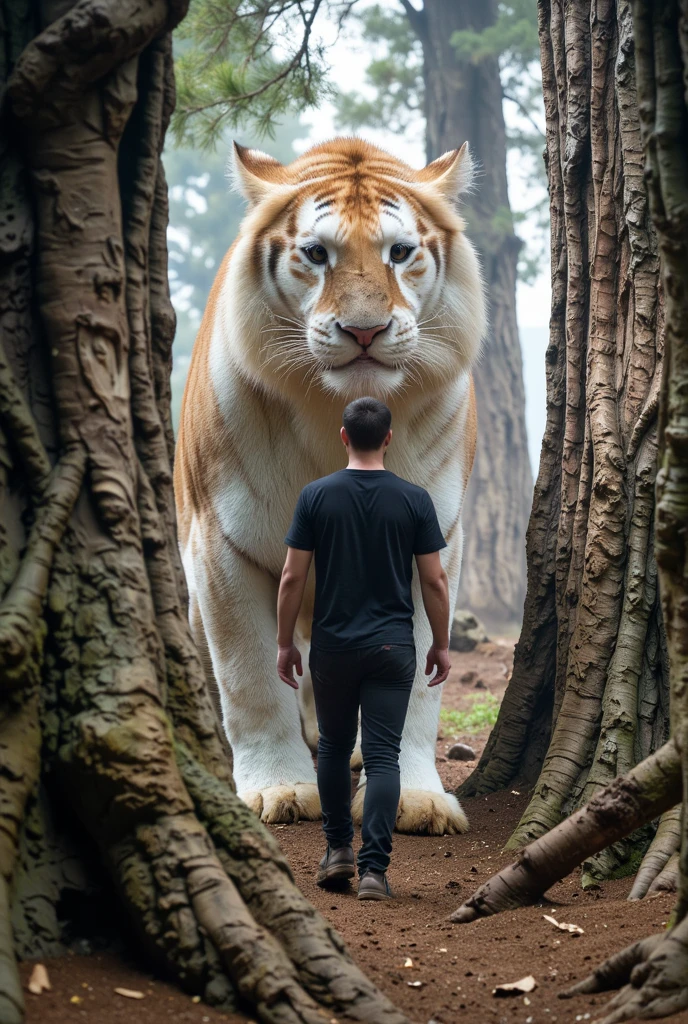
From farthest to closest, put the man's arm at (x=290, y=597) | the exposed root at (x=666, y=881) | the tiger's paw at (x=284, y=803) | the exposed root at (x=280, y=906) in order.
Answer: the tiger's paw at (x=284, y=803)
the man's arm at (x=290, y=597)
the exposed root at (x=666, y=881)
the exposed root at (x=280, y=906)

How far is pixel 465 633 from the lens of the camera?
9.99m

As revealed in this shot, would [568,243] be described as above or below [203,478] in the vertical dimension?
above

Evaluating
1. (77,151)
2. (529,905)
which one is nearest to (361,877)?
(529,905)

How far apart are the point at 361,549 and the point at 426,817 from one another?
1197mm

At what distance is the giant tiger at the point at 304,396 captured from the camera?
393 centimetres

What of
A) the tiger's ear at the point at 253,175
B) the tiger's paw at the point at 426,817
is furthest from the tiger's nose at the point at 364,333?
the tiger's paw at the point at 426,817

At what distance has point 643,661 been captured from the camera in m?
3.35

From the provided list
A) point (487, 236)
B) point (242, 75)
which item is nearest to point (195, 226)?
point (487, 236)

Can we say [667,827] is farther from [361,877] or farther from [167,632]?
[167,632]

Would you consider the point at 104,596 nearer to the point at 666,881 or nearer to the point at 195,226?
the point at 666,881

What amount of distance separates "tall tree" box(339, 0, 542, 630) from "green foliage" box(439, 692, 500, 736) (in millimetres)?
6924

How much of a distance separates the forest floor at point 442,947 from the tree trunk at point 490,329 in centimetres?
1059

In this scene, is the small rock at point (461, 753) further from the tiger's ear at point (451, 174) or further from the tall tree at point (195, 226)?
the tall tree at point (195, 226)

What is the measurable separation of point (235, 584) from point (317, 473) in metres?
0.55
